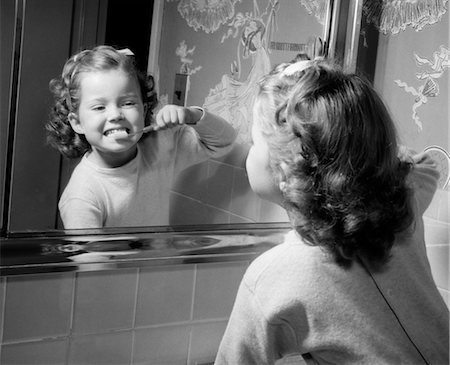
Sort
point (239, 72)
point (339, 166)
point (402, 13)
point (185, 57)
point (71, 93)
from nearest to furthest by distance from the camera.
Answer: point (339, 166) → point (71, 93) → point (185, 57) → point (239, 72) → point (402, 13)

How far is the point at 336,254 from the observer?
2.96 ft

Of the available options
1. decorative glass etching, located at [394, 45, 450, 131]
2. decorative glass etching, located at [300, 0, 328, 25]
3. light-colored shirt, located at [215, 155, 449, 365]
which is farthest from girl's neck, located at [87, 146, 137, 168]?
decorative glass etching, located at [394, 45, 450, 131]

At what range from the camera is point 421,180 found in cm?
115

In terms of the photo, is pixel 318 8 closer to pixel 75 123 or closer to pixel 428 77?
pixel 428 77

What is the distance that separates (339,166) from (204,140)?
0.32 meters

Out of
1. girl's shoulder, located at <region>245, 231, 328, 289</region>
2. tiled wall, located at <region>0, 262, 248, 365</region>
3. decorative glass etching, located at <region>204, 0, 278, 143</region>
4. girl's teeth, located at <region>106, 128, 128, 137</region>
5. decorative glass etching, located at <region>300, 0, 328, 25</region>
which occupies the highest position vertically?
decorative glass etching, located at <region>300, 0, 328, 25</region>

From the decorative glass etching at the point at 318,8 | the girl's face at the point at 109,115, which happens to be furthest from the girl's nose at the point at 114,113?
the decorative glass etching at the point at 318,8

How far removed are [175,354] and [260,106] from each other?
49 centimetres

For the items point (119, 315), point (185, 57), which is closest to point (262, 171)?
point (185, 57)

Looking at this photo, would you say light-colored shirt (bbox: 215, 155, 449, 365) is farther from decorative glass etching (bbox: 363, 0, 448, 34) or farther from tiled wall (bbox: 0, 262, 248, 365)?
decorative glass etching (bbox: 363, 0, 448, 34)

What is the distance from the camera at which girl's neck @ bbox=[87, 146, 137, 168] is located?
3.32 feet

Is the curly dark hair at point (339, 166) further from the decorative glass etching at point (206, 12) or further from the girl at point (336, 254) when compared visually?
the decorative glass etching at point (206, 12)

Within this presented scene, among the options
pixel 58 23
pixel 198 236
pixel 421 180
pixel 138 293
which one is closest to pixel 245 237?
pixel 198 236

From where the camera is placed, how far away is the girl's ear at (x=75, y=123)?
3.22 ft
